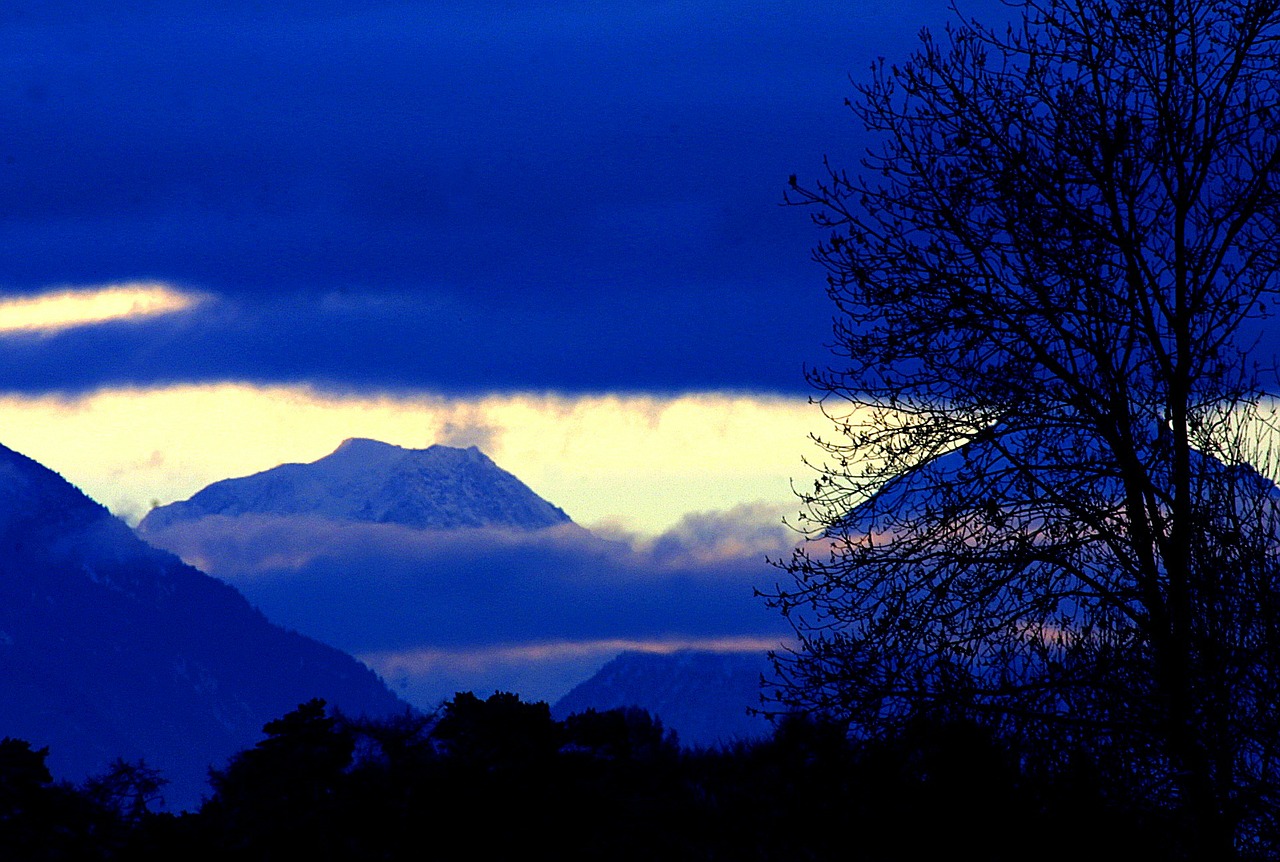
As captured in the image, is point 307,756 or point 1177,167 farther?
point 307,756

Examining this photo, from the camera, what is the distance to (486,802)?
119 ft

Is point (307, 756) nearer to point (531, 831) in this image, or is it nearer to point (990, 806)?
point (531, 831)

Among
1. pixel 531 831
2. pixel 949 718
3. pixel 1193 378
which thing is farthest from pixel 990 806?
pixel 531 831

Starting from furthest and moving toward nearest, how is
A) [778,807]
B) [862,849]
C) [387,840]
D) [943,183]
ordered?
[387,840]
[778,807]
[862,849]
[943,183]

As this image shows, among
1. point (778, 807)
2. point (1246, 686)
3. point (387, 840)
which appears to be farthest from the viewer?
point (387, 840)

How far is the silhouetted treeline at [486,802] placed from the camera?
1119 inches

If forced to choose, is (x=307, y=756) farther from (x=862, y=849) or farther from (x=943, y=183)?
(x=943, y=183)

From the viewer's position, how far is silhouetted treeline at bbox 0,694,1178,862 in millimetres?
28422

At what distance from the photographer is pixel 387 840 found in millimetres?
35750

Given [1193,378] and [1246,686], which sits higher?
[1193,378]

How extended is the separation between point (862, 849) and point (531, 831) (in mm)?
11684

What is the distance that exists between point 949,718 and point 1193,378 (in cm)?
405

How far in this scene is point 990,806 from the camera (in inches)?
821

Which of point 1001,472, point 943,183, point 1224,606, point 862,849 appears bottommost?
point 862,849
